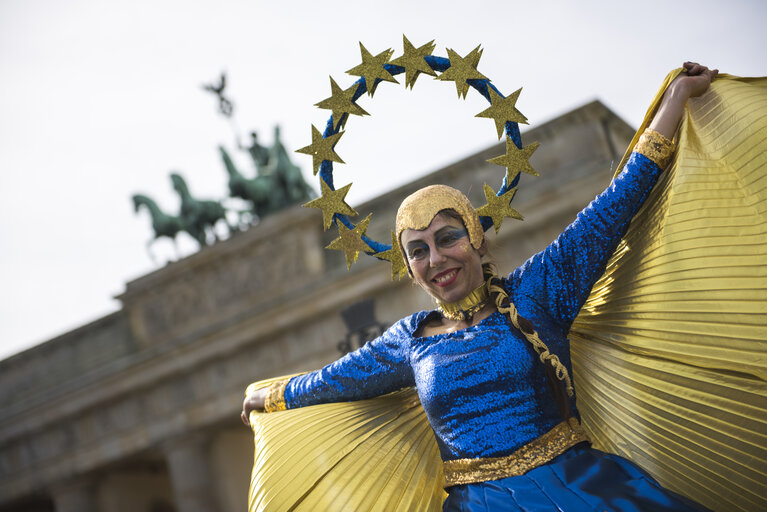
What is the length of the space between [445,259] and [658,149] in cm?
68

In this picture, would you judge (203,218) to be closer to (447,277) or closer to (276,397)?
(276,397)

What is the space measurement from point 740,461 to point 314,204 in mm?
1501

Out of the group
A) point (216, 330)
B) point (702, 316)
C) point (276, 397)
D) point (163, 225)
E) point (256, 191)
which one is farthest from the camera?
point (163, 225)

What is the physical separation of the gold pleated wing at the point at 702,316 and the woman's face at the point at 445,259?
0.43 meters

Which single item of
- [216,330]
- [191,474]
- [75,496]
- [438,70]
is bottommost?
[191,474]

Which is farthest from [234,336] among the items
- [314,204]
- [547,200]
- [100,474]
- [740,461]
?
[740,461]

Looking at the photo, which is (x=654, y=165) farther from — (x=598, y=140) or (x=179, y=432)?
(x=179, y=432)

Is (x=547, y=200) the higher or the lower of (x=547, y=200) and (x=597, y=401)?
the higher

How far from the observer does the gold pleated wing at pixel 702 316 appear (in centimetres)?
204

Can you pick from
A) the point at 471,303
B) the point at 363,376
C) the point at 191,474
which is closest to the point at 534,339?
the point at 471,303

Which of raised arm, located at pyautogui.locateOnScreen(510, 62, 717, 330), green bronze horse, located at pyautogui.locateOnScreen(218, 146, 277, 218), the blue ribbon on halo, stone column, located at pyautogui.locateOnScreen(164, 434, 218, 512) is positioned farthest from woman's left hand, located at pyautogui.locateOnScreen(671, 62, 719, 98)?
stone column, located at pyautogui.locateOnScreen(164, 434, 218, 512)

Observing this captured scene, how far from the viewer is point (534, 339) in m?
2.35

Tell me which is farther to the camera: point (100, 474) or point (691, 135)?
point (100, 474)

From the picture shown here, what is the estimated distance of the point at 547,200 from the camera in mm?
11117
